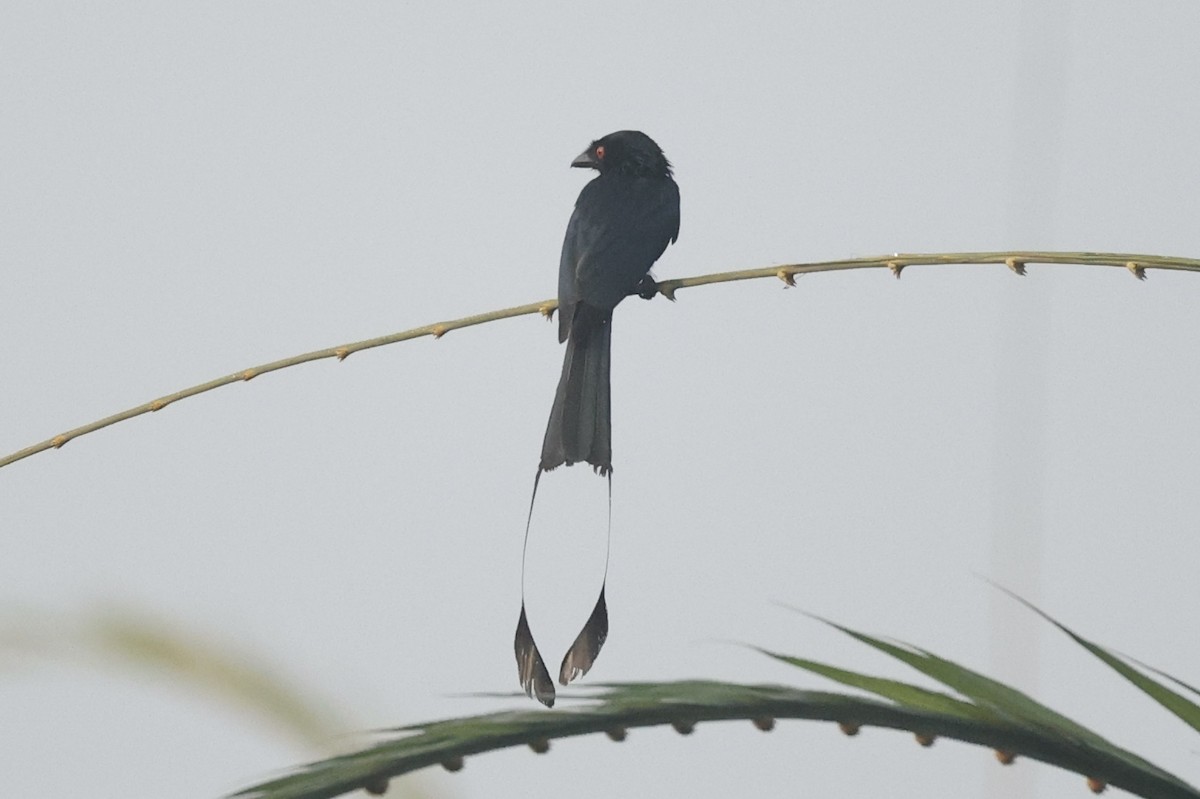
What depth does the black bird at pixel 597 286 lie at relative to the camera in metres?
1.68

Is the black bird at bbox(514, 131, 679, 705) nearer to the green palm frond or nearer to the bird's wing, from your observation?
the bird's wing

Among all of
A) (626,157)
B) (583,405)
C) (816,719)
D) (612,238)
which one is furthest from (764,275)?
(626,157)

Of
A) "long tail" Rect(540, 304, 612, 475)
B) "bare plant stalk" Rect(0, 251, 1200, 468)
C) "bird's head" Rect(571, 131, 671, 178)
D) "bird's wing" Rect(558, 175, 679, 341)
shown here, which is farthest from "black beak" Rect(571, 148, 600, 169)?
"bare plant stalk" Rect(0, 251, 1200, 468)

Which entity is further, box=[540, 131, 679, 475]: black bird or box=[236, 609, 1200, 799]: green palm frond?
box=[540, 131, 679, 475]: black bird

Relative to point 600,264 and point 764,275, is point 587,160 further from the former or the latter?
point 764,275

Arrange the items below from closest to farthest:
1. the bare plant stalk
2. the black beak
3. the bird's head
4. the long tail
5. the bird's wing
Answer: the bare plant stalk < the long tail < the bird's wing < the bird's head < the black beak

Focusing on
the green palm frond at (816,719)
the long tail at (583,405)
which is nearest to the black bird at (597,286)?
the long tail at (583,405)

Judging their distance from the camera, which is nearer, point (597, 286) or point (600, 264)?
point (597, 286)

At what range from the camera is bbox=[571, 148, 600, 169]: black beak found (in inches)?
193

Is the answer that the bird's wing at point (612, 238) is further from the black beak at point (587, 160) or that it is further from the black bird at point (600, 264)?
the black beak at point (587, 160)

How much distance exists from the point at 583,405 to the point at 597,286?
0.84 m

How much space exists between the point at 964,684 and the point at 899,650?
0.21 ft

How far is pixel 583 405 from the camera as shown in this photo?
112 inches

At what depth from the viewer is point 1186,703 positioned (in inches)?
45.6
